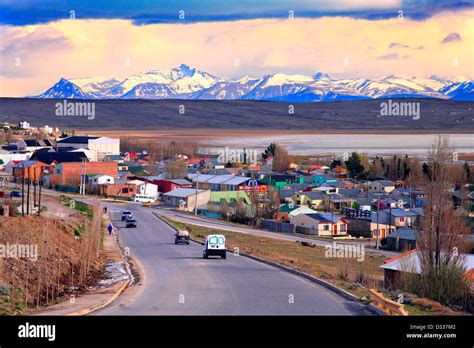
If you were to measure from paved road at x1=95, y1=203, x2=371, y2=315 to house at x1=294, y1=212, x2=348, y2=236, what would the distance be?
23.5 meters

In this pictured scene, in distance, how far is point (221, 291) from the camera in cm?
1906

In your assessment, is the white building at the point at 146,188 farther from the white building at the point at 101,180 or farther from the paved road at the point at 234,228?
the paved road at the point at 234,228

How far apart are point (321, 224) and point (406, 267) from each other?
28099mm

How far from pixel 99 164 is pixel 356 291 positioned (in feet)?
200

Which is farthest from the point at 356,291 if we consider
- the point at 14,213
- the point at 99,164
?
the point at 99,164

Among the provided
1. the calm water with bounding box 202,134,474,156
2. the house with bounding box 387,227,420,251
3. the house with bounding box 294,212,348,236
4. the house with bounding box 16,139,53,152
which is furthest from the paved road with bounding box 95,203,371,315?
the calm water with bounding box 202,134,474,156

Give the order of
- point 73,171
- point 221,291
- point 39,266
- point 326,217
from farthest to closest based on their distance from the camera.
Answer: point 73,171, point 326,217, point 39,266, point 221,291

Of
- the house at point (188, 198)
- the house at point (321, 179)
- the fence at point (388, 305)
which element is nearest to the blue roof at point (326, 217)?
the house at point (188, 198)

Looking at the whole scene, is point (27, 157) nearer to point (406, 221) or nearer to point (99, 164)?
point (99, 164)

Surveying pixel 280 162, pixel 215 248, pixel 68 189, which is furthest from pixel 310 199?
pixel 215 248

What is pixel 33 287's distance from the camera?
2019 cm

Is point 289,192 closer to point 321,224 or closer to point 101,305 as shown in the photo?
point 321,224

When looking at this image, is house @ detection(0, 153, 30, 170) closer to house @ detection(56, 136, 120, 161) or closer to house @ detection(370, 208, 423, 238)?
house @ detection(56, 136, 120, 161)

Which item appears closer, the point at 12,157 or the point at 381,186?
the point at 381,186
